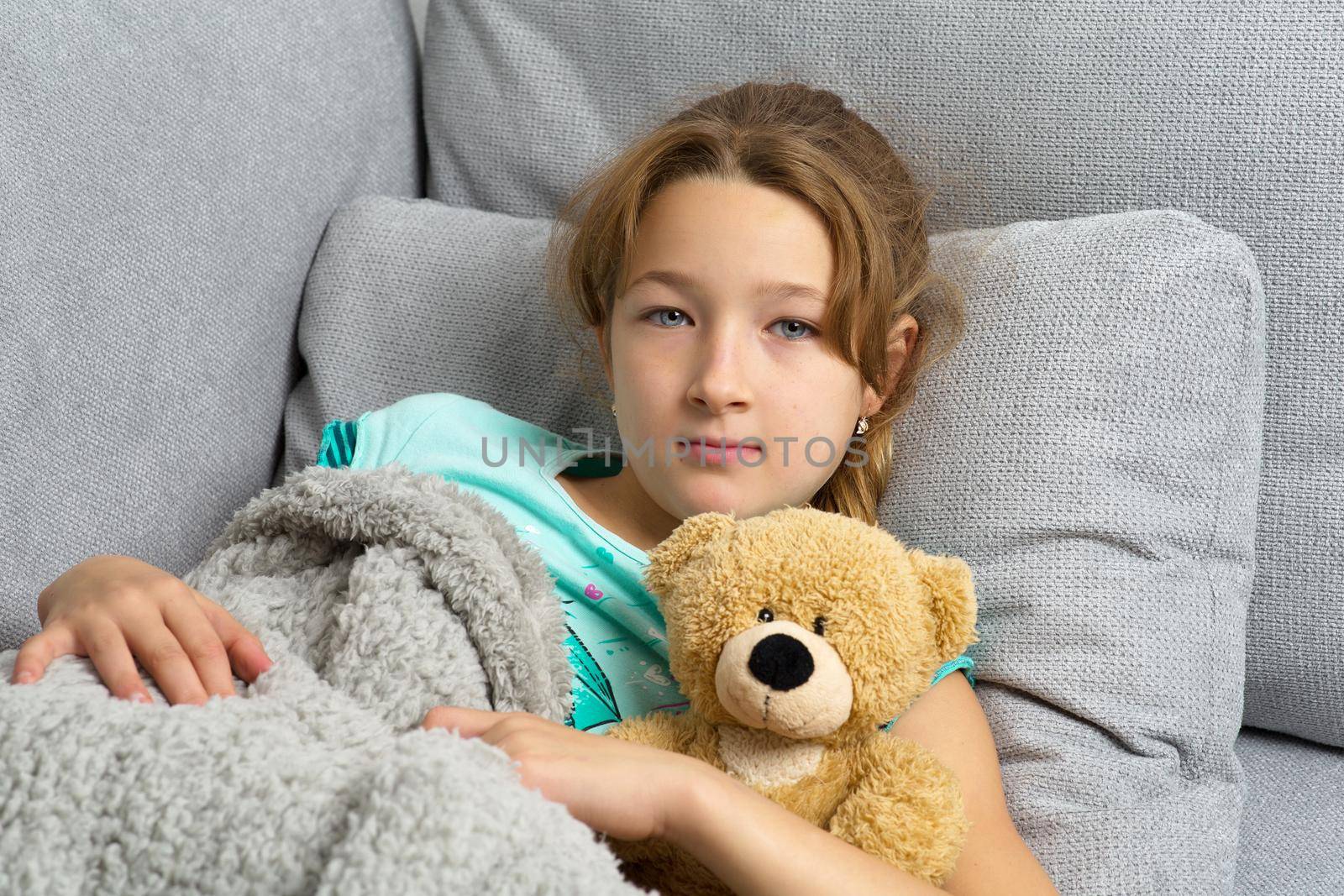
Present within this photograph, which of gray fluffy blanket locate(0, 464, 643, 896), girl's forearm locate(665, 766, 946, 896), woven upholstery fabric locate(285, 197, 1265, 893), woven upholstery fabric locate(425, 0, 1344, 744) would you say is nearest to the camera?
gray fluffy blanket locate(0, 464, 643, 896)

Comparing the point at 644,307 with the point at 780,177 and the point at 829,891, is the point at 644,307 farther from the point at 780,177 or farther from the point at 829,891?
the point at 829,891

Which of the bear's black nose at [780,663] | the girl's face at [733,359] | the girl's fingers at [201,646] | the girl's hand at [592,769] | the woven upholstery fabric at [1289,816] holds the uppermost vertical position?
the girl's face at [733,359]

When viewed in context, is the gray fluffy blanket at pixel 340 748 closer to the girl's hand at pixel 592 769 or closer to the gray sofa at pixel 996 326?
the girl's hand at pixel 592 769

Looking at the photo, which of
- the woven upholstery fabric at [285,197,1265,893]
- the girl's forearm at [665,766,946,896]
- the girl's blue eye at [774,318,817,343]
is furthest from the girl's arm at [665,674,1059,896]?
the girl's blue eye at [774,318,817,343]

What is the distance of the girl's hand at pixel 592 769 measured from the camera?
0.67 meters

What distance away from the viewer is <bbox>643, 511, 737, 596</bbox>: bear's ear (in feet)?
2.62

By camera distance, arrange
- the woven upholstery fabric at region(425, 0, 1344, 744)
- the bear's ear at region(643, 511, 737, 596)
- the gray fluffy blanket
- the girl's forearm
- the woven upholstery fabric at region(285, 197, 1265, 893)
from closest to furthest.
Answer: the gray fluffy blanket, the girl's forearm, the bear's ear at region(643, 511, 737, 596), the woven upholstery fabric at region(285, 197, 1265, 893), the woven upholstery fabric at region(425, 0, 1344, 744)

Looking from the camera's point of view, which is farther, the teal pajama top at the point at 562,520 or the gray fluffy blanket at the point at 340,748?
the teal pajama top at the point at 562,520

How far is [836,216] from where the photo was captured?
39.3 inches

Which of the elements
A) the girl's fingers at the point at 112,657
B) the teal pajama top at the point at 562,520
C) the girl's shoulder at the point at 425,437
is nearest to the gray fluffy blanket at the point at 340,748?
the girl's fingers at the point at 112,657

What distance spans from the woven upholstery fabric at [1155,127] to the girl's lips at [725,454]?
394 millimetres

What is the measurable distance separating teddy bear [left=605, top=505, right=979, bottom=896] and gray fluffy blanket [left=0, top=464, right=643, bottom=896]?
0.12m

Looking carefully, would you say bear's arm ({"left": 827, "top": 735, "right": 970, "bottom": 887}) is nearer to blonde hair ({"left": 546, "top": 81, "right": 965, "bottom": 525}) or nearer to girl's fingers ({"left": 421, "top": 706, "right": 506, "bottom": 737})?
girl's fingers ({"left": 421, "top": 706, "right": 506, "bottom": 737})

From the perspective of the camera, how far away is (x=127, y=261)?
3.47 ft
